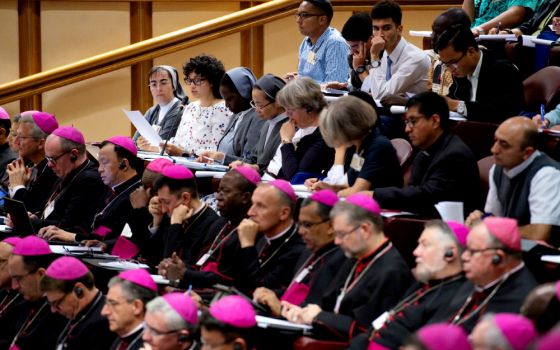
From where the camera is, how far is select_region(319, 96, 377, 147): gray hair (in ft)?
17.2

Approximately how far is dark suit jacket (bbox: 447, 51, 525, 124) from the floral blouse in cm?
169

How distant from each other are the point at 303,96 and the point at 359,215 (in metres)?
1.43

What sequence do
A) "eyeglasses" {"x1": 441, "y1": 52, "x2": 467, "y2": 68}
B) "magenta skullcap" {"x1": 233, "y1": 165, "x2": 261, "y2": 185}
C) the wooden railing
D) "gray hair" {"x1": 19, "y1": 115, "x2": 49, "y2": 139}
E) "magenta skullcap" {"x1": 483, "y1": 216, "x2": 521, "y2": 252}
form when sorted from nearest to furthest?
"magenta skullcap" {"x1": 483, "y1": 216, "x2": 521, "y2": 252} < "magenta skullcap" {"x1": 233, "y1": 165, "x2": 261, "y2": 185} < "eyeglasses" {"x1": 441, "y1": 52, "x2": 467, "y2": 68} < "gray hair" {"x1": 19, "y1": 115, "x2": 49, "y2": 139} < the wooden railing

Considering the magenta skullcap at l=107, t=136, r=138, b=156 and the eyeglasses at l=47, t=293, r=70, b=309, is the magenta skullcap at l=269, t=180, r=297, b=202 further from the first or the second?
the magenta skullcap at l=107, t=136, r=138, b=156

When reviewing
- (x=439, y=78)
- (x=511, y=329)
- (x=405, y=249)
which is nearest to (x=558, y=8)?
(x=439, y=78)

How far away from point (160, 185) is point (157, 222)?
0.84ft

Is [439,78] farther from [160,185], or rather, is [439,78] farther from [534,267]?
[534,267]

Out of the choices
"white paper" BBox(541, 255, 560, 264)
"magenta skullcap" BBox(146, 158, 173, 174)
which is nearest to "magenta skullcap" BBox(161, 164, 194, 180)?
"magenta skullcap" BBox(146, 158, 173, 174)

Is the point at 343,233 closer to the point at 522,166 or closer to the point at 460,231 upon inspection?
the point at 460,231

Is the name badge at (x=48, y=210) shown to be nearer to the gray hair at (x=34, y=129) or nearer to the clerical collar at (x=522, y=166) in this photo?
the gray hair at (x=34, y=129)

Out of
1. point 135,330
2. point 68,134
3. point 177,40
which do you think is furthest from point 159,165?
point 177,40

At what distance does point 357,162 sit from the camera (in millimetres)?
5316

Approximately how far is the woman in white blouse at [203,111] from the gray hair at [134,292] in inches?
88.2

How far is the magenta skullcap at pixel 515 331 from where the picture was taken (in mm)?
3043
